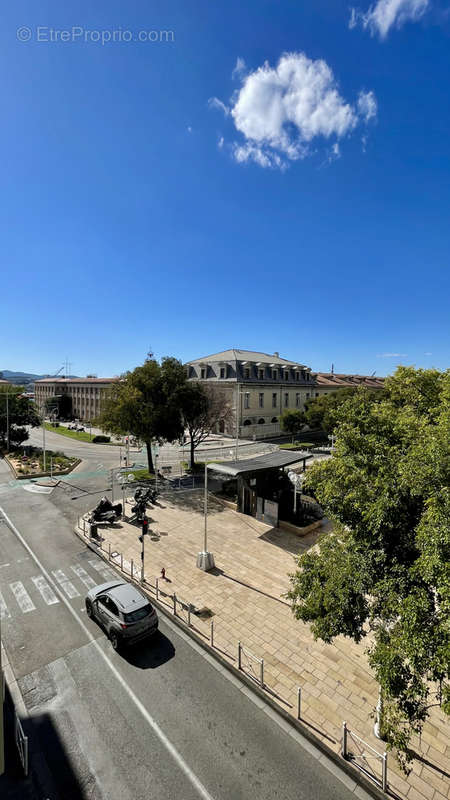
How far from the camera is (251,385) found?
5425 cm

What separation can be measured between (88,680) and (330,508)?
8611 millimetres

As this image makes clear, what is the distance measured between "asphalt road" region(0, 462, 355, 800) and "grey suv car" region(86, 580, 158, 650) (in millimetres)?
562

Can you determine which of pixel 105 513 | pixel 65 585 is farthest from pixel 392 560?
pixel 105 513

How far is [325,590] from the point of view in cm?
743

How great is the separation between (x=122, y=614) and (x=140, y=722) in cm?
282

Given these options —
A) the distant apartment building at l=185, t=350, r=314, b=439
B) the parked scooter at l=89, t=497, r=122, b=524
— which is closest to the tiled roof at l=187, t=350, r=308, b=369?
the distant apartment building at l=185, t=350, r=314, b=439

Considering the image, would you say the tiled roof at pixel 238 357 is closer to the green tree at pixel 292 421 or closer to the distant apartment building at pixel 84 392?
the green tree at pixel 292 421

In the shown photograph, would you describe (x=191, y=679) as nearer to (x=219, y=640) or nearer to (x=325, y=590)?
(x=219, y=640)

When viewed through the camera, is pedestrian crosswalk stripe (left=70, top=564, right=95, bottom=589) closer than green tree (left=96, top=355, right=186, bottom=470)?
Yes

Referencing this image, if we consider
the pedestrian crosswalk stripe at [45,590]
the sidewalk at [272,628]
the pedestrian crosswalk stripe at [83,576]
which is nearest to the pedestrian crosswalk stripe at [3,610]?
the pedestrian crosswalk stripe at [45,590]

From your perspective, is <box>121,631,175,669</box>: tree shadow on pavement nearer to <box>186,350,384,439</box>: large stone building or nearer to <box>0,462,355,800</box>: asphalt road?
<box>0,462,355,800</box>: asphalt road

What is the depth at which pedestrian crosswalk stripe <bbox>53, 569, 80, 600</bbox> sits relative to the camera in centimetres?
1390

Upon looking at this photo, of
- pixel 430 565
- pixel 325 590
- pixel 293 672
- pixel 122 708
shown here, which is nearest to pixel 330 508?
pixel 325 590

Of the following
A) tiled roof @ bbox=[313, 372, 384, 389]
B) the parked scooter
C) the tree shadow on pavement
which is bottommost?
the tree shadow on pavement
